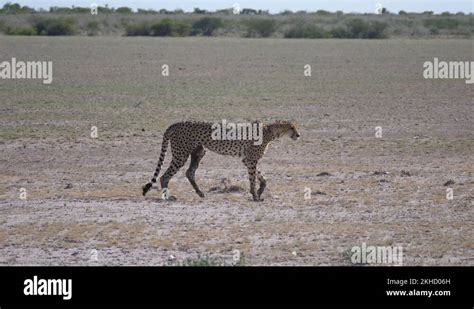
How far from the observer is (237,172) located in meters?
16.9

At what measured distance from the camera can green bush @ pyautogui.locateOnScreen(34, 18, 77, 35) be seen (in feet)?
238

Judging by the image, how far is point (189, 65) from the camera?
42.6 meters

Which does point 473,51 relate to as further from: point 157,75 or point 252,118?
point 252,118

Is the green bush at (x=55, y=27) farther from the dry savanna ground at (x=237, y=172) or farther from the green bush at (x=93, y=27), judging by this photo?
the dry savanna ground at (x=237, y=172)

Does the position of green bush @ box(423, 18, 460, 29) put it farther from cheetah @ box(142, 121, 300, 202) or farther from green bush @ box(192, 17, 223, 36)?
cheetah @ box(142, 121, 300, 202)

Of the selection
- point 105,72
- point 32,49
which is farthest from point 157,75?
point 32,49

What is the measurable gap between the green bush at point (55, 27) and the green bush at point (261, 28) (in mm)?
13968

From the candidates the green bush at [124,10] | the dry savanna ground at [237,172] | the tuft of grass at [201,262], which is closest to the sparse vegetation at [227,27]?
the green bush at [124,10]

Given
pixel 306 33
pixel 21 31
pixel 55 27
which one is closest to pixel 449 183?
pixel 306 33

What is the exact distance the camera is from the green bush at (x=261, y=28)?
78.8 metres

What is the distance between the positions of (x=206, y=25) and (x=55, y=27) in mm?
13536

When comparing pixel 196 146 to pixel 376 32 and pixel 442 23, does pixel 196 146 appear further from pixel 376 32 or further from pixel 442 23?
pixel 442 23

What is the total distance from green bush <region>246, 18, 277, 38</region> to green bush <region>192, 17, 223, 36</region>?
9.06ft
